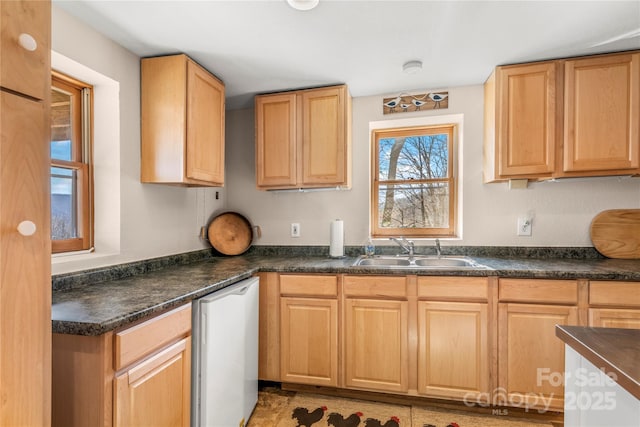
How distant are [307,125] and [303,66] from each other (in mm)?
438

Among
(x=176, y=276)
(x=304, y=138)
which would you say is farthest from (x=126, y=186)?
(x=304, y=138)

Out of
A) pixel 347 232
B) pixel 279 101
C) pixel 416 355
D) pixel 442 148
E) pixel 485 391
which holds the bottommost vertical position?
pixel 485 391

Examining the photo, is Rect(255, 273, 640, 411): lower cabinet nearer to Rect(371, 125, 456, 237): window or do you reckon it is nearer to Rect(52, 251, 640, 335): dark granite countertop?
Rect(52, 251, 640, 335): dark granite countertop

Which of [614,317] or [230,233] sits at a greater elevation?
[230,233]

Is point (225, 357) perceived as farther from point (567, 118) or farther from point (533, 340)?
point (567, 118)

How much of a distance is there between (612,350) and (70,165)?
230 cm

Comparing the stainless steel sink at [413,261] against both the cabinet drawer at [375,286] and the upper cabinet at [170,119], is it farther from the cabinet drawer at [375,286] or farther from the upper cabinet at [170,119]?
the upper cabinet at [170,119]

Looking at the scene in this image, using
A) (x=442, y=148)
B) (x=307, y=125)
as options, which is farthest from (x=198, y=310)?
(x=442, y=148)

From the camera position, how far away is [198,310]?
1452 millimetres

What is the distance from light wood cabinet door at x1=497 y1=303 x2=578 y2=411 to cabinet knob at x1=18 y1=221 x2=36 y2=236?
214cm

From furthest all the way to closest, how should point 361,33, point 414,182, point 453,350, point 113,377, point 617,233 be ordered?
1. point 414,182
2. point 617,233
3. point 453,350
4. point 361,33
5. point 113,377

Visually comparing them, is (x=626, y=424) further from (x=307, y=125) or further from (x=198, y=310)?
(x=307, y=125)

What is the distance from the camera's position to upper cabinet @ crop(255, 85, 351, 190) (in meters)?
2.34

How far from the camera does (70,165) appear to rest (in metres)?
1.67
